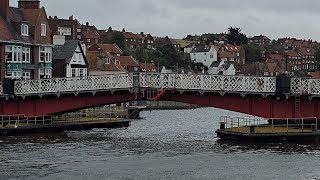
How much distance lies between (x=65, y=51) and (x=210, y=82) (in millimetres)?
39698

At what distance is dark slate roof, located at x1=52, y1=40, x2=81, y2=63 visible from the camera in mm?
92000

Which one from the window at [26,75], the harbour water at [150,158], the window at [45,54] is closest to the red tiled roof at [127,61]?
the window at [45,54]

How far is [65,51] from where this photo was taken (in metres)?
93.2

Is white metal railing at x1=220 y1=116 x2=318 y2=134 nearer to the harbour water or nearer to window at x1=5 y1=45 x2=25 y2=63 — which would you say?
the harbour water

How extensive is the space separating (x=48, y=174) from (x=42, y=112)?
84.4ft

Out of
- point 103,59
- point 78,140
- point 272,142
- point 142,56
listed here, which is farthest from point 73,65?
point 142,56

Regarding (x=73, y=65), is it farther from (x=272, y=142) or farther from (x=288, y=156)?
(x=288, y=156)

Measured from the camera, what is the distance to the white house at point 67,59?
90981 millimetres

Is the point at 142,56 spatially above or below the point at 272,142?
above

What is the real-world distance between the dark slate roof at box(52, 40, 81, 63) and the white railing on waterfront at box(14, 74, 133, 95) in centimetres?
2773

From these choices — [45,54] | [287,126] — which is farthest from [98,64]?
[287,126]

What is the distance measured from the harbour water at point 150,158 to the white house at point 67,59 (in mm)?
30011

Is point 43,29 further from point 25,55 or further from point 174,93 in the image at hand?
point 174,93

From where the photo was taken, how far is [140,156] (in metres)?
47.9
